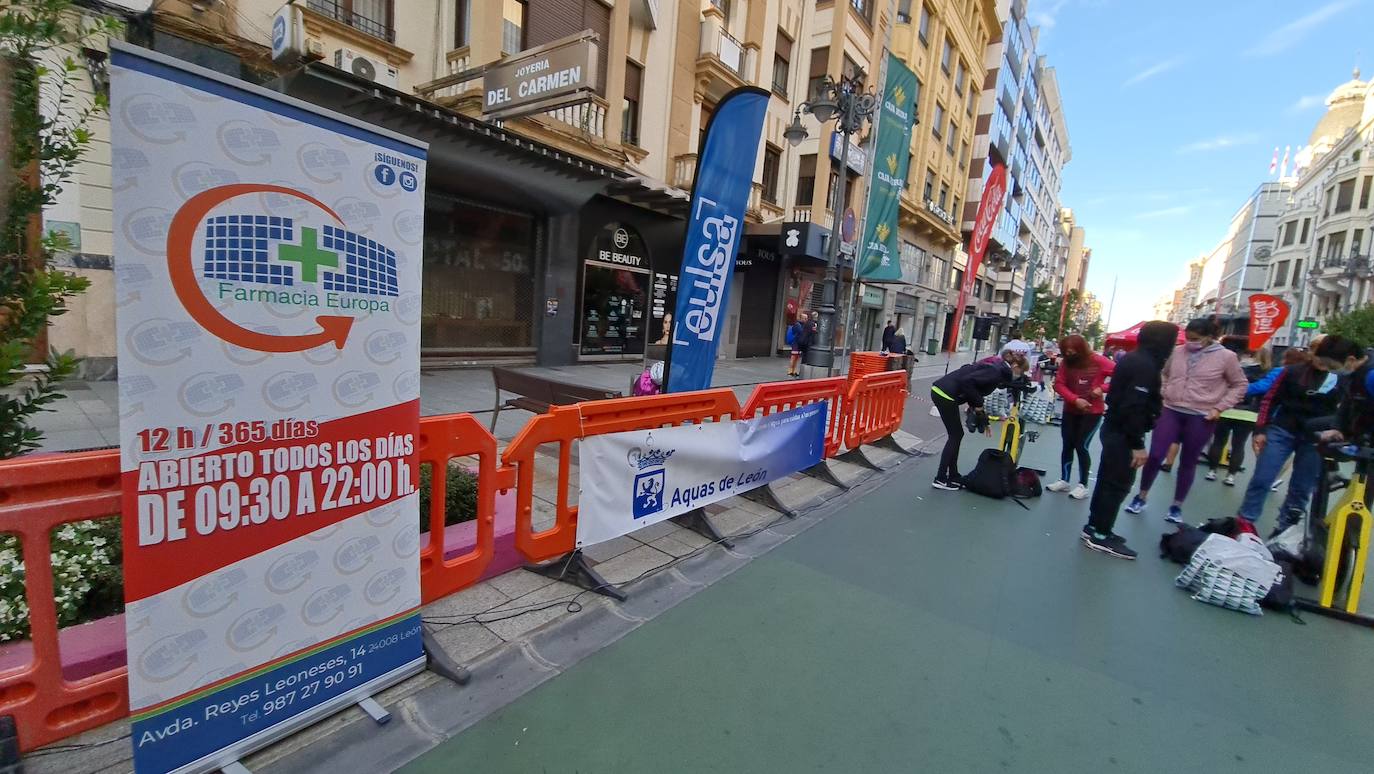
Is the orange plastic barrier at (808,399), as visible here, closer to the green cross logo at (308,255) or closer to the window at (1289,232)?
the green cross logo at (308,255)

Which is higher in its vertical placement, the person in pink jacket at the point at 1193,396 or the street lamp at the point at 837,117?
the street lamp at the point at 837,117

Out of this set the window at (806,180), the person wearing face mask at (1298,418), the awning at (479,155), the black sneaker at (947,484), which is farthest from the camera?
the window at (806,180)

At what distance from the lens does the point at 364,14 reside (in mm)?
8797

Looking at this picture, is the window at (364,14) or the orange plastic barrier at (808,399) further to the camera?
the window at (364,14)

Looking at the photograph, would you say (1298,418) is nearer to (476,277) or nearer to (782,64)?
(476,277)

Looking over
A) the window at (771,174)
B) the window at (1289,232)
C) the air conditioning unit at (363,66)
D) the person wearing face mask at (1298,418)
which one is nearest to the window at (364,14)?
the air conditioning unit at (363,66)

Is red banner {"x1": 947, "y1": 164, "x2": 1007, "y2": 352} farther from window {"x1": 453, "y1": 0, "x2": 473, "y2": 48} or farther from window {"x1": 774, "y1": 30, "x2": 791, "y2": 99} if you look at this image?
window {"x1": 453, "y1": 0, "x2": 473, "y2": 48}

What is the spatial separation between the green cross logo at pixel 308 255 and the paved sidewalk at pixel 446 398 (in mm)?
912

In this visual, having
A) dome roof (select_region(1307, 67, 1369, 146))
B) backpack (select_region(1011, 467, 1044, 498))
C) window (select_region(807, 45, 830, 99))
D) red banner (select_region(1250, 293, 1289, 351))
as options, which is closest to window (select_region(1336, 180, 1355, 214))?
dome roof (select_region(1307, 67, 1369, 146))

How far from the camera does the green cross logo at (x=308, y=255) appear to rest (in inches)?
77.4

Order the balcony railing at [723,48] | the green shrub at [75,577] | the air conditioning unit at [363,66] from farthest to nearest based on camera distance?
the balcony railing at [723,48] < the air conditioning unit at [363,66] < the green shrub at [75,577]

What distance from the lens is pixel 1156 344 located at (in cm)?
455

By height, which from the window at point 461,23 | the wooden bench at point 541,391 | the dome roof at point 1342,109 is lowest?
the wooden bench at point 541,391

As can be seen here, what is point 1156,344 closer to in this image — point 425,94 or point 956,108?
point 425,94
